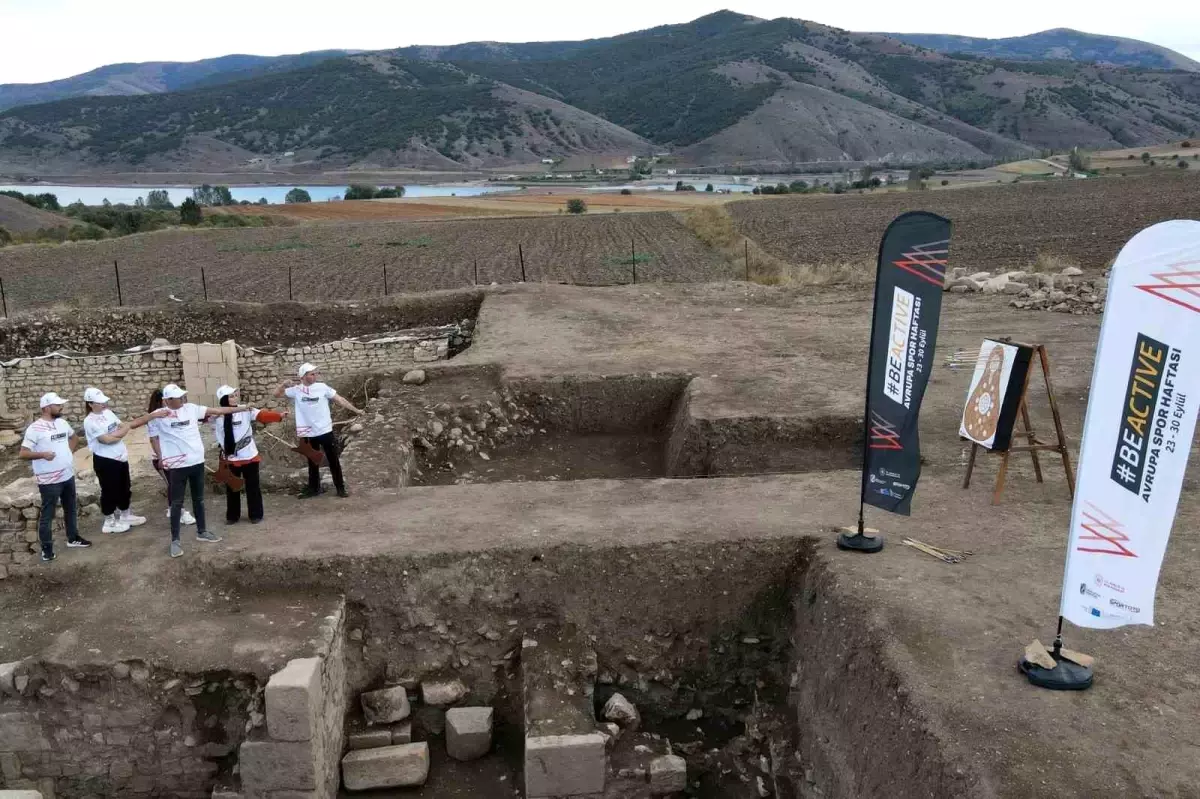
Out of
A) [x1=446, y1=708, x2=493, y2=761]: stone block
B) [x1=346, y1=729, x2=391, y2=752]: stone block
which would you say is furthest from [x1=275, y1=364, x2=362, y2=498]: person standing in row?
[x1=446, y1=708, x2=493, y2=761]: stone block

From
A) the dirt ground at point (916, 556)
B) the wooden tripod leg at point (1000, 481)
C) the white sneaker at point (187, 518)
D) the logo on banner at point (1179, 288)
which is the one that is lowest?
the white sneaker at point (187, 518)

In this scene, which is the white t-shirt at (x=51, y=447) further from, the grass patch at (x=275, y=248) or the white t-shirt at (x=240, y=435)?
the grass patch at (x=275, y=248)

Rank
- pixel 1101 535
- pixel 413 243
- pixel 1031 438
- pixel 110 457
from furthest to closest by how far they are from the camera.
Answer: pixel 413 243 → pixel 1031 438 → pixel 110 457 → pixel 1101 535

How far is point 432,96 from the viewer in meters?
150

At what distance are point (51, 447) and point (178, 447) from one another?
1.11 m

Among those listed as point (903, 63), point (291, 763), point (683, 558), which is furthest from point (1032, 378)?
point (903, 63)

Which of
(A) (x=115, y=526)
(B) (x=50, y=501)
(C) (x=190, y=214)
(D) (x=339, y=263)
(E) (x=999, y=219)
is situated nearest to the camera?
(B) (x=50, y=501)

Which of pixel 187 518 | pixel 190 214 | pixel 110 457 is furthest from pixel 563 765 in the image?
pixel 190 214

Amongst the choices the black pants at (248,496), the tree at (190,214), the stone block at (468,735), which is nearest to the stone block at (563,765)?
the stone block at (468,735)

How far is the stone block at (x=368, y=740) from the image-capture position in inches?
310

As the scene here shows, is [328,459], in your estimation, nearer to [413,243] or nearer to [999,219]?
[413,243]

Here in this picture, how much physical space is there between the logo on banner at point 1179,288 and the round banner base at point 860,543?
3.67 metres

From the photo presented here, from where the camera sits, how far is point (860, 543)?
814 cm

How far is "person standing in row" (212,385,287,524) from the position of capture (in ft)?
28.6
